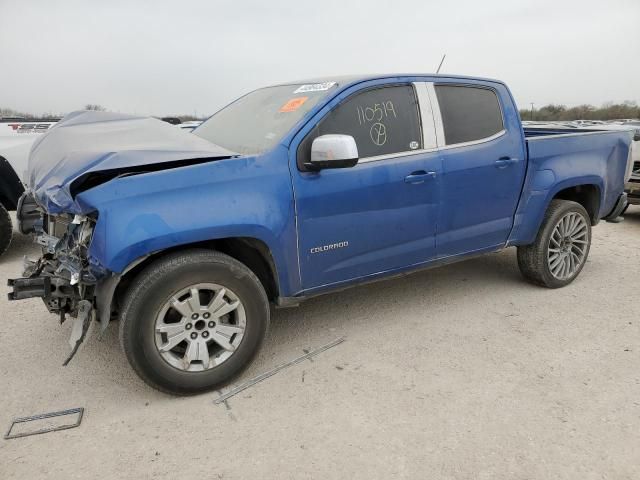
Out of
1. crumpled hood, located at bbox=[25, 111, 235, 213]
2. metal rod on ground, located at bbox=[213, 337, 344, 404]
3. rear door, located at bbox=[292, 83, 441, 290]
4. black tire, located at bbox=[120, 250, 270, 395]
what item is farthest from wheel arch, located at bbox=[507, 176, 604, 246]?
crumpled hood, located at bbox=[25, 111, 235, 213]

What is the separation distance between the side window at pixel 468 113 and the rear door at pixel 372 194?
0.18 meters

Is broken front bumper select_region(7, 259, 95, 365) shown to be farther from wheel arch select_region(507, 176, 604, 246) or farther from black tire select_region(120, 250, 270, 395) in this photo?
wheel arch select_region(507, 176, 604, 246)

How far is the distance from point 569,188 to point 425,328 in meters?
2.04

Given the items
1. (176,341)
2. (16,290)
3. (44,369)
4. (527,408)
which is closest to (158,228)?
(176,341)

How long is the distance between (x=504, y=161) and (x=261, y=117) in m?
1.88

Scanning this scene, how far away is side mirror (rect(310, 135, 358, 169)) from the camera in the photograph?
2787 mm

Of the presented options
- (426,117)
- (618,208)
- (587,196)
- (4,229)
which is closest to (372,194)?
(426,117)

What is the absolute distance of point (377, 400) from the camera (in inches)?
108

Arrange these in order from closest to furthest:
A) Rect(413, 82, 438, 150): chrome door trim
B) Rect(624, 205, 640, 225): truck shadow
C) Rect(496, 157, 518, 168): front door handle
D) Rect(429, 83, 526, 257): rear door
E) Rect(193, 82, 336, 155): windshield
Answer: Rect(193, 82, 336, 155): windshield, Rect(413, 82, 438, 150): chrome door trim, Rect(429, 83, 526, 257): rear door, Rect(496, 157, 518, 168): front door handle, Rect(624, 205, 640, 225): truck shadow

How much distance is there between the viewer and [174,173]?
8.63 ft

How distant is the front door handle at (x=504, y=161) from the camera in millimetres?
3732

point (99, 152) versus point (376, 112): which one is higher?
point (376, 112)

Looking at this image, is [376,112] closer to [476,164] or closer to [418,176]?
[418,176]

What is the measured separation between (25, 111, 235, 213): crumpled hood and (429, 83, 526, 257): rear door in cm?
162
